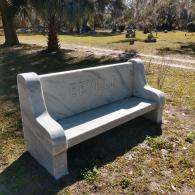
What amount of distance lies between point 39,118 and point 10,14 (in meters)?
14.8

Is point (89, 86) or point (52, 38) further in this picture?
point (52, 38)

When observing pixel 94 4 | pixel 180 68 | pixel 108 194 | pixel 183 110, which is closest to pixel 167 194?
pixel 108 194

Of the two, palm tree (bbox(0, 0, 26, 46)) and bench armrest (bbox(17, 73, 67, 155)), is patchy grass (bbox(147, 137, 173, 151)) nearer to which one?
bench armrest (bbox(17, 73, 67, 155))

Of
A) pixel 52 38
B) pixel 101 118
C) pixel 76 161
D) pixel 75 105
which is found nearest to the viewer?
pixel 76 161

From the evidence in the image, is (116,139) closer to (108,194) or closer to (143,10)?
(108,194)

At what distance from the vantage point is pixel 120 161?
11.7 ft

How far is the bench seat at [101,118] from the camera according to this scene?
11.0 feet

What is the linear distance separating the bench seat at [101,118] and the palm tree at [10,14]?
453 inches

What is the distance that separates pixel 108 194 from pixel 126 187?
0.82ft

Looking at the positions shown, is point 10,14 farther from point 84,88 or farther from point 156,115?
point 156,115

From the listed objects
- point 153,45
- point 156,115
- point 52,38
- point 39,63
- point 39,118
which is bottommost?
point 153,45

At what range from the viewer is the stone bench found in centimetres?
317

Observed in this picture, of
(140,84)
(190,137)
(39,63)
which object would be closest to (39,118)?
(140,84)

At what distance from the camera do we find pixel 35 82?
3213 mm
